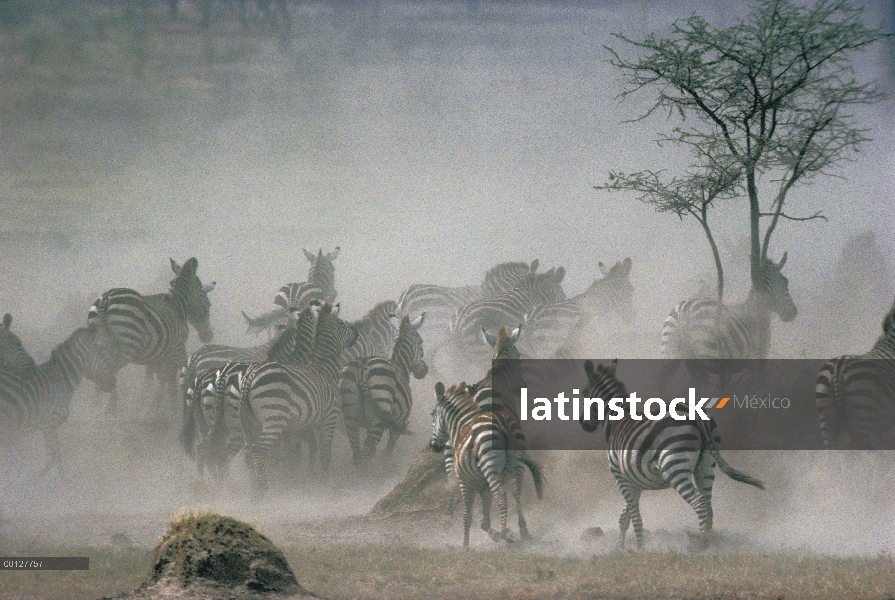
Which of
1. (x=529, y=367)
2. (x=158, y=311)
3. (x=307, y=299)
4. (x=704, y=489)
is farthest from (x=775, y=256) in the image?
(x=158, y=311)

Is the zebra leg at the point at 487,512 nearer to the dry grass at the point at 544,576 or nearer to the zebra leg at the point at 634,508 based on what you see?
the dry grass at the point at 544,576

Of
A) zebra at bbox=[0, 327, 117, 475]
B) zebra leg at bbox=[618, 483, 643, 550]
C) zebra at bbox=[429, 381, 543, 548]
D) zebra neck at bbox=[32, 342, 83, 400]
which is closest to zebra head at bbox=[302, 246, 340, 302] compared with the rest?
zebra at bbox=[0, 327, 117, 475]

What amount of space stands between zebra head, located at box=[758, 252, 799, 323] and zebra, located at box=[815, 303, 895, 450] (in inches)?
99.2

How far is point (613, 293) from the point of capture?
17.2 meters

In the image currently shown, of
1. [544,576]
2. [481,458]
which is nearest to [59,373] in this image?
[481,458]

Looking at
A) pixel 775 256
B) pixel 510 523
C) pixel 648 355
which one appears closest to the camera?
pixel 510 523

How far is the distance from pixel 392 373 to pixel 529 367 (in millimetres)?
2074

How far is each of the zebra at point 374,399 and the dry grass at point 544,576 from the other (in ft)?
11.6

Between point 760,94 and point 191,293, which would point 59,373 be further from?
point 760,94

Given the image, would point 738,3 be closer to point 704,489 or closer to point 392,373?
point 392,373

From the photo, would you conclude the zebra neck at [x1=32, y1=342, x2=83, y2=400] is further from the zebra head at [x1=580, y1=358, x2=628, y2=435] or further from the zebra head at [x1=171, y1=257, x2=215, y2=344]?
the zebra head at [x1=580, y1=358, x2=628, y2=435]

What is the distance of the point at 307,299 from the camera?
18.6 metres

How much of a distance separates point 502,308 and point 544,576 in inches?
332

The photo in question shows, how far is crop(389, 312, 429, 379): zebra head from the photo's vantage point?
14.5 m
